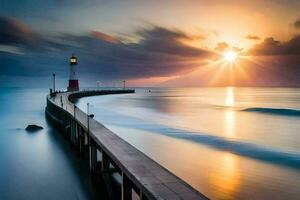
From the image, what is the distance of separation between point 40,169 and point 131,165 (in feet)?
27.6

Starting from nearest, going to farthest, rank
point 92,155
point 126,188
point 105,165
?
point 126,188, point 105,165, point 92,155

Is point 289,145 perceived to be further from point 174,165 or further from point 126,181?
point 126,181

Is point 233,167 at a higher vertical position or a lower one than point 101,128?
lower

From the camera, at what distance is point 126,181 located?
27.6 feet

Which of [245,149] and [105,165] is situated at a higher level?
[105,165]

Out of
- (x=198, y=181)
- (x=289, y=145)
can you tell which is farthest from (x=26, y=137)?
(x=289, y=145)

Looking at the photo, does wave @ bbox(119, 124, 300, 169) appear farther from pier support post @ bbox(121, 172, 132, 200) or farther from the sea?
pier support post @ bbox(121, 172, 132, 200)

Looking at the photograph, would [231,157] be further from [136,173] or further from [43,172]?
[136,173]

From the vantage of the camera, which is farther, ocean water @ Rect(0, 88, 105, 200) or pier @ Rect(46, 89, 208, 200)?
ocean water @ Rect(0, 88, 105, 200)

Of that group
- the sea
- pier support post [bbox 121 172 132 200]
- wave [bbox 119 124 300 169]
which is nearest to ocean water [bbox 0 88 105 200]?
the sea

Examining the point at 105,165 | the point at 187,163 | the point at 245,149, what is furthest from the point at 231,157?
the point at 105,165

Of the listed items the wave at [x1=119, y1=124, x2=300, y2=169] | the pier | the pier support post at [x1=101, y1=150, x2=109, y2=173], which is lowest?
the wave at [x1=119, y1=124, x2=300, y2=169]

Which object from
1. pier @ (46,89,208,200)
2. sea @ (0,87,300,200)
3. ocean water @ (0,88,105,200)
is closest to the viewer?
pier @ (46,89,208,200)

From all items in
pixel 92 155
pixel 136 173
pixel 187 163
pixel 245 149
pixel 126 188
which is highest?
pixel 136 173
